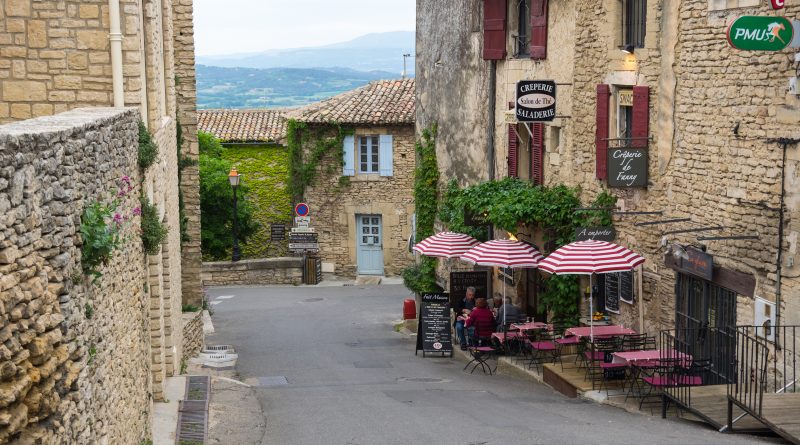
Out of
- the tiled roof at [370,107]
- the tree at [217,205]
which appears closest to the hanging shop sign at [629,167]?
the tiled roof at [370,107]

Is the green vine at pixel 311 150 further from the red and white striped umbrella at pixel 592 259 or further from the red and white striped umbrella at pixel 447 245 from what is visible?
the red and white striped umbrella at pixel 592 259

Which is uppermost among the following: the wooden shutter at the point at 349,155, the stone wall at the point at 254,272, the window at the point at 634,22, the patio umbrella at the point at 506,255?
the window at the point at 634,22

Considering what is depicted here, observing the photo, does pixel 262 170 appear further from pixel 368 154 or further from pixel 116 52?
pixel 116 52

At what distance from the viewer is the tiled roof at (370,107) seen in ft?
127

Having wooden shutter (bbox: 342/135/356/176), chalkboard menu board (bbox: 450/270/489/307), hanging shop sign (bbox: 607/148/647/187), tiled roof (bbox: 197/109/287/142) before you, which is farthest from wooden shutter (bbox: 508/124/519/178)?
tiled roof (bbox: 197/109/287/142)

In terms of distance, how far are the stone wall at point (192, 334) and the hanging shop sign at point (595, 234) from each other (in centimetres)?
691

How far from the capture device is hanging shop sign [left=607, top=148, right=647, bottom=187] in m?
17.0

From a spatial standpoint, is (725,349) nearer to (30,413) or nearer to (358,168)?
(30,413)

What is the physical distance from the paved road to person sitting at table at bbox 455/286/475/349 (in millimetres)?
688

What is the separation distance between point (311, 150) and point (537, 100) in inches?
806

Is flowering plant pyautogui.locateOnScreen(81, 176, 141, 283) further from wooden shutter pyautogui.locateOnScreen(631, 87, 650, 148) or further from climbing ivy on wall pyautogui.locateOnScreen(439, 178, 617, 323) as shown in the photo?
climbing ivy on wall pyautogui.locateOnScreen(439, 178, 617, 323)

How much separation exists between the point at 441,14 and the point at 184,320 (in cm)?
1047

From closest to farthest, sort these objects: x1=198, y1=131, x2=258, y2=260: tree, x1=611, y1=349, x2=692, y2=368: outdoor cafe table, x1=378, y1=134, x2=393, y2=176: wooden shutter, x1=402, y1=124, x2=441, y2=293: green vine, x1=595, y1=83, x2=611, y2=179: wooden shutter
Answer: x1=611, y1=349, x2=692, y2=368: outdoor cafe table < x1=595, y1=83, x2=611, y2=179: wooden shutter < x1=402, y1=124, x2=441, y2=293: green vine < x1=198, y1=131, x2=258, y2=260: tree < x1=378, y1=134, x2=393, y2=176: wooden shutter

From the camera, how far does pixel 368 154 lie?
130 feet
